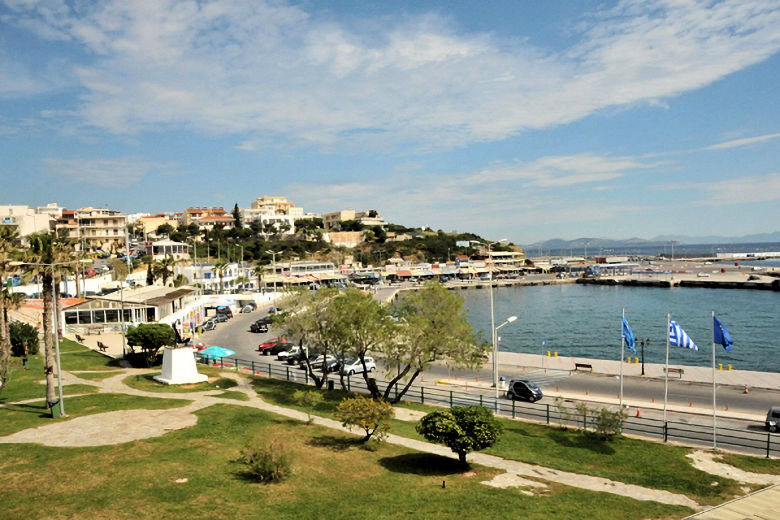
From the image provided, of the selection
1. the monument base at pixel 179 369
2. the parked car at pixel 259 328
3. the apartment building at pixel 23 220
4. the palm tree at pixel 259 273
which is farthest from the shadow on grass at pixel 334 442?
the apartment building at pixel 23 220

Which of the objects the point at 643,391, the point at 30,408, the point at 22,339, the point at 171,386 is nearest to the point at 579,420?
the point at 643,391

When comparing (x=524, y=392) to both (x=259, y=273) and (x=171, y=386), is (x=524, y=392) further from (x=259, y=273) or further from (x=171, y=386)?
(x=259, y=273)

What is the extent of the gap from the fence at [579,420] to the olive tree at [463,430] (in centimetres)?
522

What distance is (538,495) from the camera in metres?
15.4

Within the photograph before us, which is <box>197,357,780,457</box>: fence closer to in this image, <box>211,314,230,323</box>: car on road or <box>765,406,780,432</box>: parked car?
<box>765,406,780,432</box>: parked car

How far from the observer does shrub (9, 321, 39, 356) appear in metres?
35.8

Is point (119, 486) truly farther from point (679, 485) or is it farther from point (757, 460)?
point (757, 460)

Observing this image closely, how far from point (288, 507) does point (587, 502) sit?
28.2 ft

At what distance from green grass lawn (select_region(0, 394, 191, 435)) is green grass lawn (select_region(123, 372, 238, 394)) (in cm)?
202

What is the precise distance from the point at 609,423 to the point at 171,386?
2234cm

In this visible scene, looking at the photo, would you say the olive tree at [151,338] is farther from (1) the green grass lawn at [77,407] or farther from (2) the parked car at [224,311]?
(2) the parked car at [224,311]

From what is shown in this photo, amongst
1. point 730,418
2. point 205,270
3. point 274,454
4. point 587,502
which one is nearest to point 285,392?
point 274,454

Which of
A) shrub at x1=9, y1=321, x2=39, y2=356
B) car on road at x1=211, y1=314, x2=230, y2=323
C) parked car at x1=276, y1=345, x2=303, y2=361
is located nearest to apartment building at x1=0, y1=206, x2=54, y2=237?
car on road at x1=211, y1=314, x2=230, y2=323

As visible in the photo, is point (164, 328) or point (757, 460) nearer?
point (757, 460)
